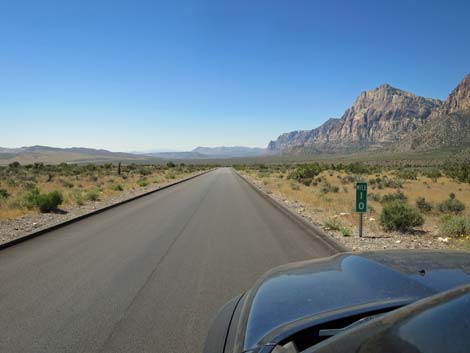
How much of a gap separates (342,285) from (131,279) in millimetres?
4373

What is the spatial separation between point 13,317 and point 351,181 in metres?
35.6

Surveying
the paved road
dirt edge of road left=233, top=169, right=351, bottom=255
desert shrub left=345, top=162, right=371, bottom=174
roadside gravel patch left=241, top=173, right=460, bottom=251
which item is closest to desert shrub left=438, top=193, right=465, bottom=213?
roadside gravel patch left=241, top=173, right=460, bottom=251

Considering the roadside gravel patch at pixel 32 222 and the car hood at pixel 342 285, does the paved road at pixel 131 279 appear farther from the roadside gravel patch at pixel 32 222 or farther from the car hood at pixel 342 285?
the car hood at pixel 342 285

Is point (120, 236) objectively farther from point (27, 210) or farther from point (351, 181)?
point (351, 181)

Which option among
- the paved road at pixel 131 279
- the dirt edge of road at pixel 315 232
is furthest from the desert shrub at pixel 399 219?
the paved road at pixel 131 279

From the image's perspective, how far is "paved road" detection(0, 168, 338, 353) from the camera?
422 centimetres

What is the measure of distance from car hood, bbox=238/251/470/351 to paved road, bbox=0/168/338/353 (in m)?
1.43

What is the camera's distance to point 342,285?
289 cm

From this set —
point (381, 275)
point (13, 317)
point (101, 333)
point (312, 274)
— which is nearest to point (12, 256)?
point (13, 317)

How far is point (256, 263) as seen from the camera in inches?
288

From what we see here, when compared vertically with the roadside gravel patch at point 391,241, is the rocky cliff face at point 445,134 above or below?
above

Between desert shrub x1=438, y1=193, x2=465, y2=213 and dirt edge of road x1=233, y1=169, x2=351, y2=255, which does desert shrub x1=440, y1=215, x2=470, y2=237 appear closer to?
dirt edge of road x1=233, y1=169, x2=351, y2=255

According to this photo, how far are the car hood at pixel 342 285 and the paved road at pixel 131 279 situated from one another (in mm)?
1432

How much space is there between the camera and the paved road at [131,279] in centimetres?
422
